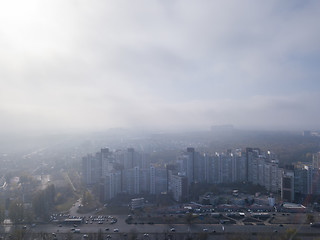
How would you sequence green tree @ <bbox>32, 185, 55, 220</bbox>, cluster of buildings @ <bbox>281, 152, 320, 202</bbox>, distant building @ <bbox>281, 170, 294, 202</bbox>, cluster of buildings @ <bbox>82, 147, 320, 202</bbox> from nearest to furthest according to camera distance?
green tree @ <bbox>32, 185, 55, 220</bbox> < distant building @ <bbox>281, 170, 294, 202</bbox> < cluster of buildings @ <bbox>281, 152, 320, 202</bbox> < cluster of buildings @ <bbox>82, 147, 320, 202</bbox>

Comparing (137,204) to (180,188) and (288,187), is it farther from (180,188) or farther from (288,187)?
(288,187)

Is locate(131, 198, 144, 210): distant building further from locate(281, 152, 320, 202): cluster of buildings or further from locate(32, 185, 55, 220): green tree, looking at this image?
locate(281, 152, 320, 202): cluster of buildings

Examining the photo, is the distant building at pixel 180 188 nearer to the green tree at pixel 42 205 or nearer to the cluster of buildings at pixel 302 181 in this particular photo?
the cluster of buildings at pixel 302 181

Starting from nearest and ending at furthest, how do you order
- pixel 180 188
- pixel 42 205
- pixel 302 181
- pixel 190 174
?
1. pixel 42 205
2. pixel 180 188
3. pixel 302 181
4. pixel 190 174

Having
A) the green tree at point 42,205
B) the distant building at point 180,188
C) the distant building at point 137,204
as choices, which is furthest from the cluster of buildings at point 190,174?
the green tree at point 42,205

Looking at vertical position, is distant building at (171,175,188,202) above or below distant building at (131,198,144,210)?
above

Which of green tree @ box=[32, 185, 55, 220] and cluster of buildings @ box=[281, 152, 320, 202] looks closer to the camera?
green tree @ box=[32, 185, 55, 220]

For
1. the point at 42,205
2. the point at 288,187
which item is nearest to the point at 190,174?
the point at 288,187

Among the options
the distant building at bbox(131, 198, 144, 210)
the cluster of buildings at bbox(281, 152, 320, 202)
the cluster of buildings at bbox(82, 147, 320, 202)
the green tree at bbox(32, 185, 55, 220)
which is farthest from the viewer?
the cluster of buildings at bbox(82, 147, 320, 202)

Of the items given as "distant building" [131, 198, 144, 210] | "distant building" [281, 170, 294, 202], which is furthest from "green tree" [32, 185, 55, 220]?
"distant building" [281, 170, 294, 202]
